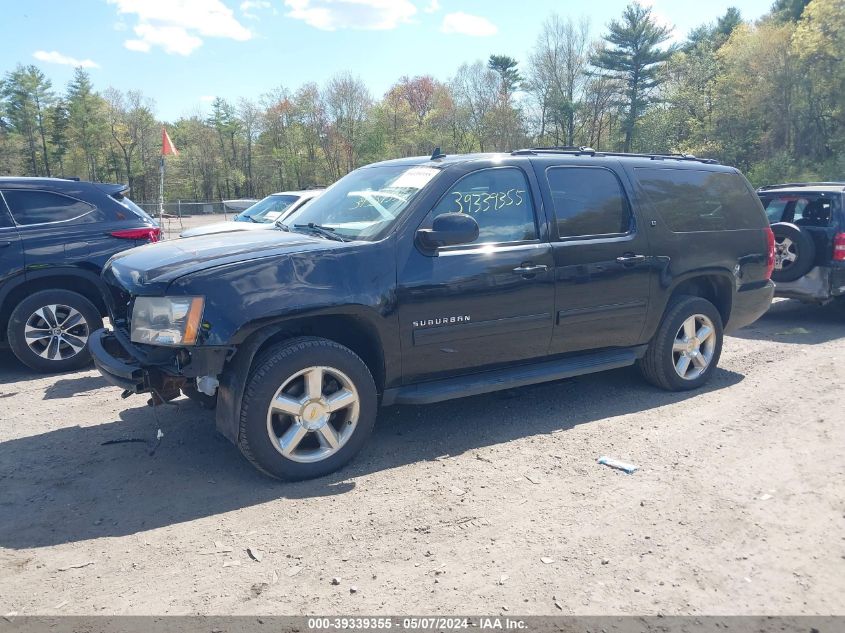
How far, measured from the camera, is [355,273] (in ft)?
13.3

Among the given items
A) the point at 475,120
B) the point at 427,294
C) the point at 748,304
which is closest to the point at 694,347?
the point at 748,304

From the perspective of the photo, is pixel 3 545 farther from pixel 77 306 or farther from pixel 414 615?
pixel 77 306

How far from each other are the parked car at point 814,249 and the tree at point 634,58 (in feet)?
172

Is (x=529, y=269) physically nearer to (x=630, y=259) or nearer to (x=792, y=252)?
(x=630, y=259)

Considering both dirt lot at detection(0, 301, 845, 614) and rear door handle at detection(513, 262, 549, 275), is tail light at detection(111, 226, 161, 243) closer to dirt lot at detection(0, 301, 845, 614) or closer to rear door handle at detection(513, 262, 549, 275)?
dirt lot at detection(0, 301, 845, 614)

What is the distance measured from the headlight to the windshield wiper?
42.6 inches

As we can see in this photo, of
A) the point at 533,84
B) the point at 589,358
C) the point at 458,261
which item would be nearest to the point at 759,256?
the point at 589,358

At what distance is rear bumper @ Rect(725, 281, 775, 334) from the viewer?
19.8 ft

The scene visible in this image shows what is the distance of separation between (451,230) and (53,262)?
172 inches

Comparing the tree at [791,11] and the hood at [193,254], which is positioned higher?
the tree at [791,11]

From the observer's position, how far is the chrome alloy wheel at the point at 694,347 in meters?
5.70

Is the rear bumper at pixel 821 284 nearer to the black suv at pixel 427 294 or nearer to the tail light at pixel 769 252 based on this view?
the tail light at pixel 769 252

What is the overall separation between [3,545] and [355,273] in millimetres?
2313

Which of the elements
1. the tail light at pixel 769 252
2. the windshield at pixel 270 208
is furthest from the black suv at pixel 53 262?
the tail light at pixel 769 252
